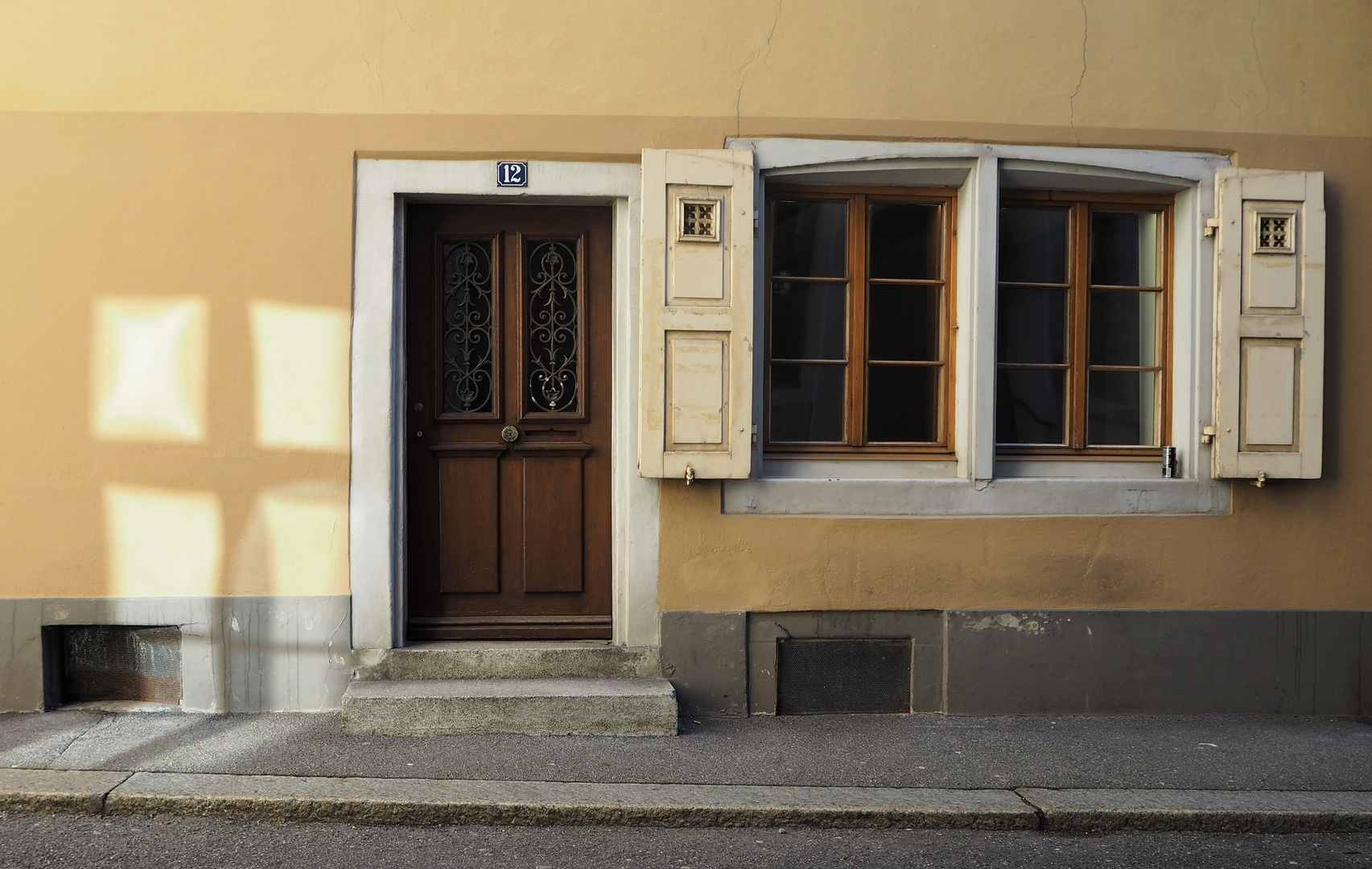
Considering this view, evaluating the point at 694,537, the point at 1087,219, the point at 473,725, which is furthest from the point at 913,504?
the point at 473,725

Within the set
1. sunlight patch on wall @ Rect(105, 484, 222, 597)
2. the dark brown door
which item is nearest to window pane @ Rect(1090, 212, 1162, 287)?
the dark brown door

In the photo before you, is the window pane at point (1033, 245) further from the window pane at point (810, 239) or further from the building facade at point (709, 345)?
the window pane at point (810, 239)

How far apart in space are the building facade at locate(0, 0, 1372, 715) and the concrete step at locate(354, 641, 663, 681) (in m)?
0.12

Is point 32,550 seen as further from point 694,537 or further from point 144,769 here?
point 694,537

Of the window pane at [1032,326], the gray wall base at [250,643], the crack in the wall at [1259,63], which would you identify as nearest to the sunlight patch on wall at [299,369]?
the gray wall base at [250,643]

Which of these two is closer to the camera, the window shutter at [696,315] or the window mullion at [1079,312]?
the window shutter at [696,315]

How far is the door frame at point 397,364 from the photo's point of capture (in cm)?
529

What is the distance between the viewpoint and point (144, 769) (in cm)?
441

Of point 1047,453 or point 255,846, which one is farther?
point 1047,453

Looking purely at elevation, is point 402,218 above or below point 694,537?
above

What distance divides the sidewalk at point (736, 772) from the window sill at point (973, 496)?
3.37ft

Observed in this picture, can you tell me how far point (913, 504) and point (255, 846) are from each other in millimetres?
3290

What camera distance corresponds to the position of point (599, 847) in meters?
3.87

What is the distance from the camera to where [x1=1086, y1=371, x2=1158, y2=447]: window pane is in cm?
579
